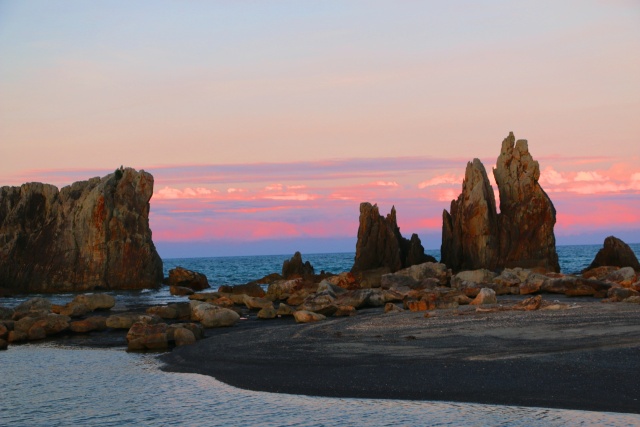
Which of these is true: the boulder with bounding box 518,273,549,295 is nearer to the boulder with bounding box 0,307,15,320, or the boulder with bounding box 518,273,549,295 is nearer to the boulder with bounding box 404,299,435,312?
the boulder with bounding box 404,299,435,312

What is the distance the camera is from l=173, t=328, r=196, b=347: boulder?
25859 millimetres

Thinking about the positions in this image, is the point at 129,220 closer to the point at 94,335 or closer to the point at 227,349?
the point at 94,335

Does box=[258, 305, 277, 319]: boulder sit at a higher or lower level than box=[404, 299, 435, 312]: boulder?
lower

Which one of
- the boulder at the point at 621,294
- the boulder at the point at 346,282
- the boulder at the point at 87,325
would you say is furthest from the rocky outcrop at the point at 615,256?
the boulder at the point at 87,325

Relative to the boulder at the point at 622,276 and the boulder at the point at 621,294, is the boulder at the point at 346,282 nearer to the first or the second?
the boulder at the point at 622,276

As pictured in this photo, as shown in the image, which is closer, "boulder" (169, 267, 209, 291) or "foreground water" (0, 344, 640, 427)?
"foreground water" (0, 344, 640, 427)

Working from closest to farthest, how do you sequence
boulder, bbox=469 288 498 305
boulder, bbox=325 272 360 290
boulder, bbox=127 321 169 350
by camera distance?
boulder, bbox=127 321 169 350, boulder, bbox=469 288 498 305, boulder, bbox=325 272 360 290

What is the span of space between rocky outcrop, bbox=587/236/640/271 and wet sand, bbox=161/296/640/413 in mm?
38016

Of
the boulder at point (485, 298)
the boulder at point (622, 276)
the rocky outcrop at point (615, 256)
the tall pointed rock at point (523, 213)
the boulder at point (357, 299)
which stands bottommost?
the boulder at point (357, 299)

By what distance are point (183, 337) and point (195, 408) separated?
35.2 ft

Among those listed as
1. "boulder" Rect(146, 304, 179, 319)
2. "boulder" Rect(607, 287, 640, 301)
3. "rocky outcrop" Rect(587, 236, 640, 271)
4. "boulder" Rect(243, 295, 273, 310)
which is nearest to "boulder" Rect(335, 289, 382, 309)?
"boulder" Rect(243, 295, 273, 310)

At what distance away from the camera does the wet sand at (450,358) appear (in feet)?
51.0

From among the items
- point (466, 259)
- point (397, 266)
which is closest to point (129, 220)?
point (397, 266)

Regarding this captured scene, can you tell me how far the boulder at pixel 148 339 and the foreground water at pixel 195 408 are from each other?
4384 millimetres
